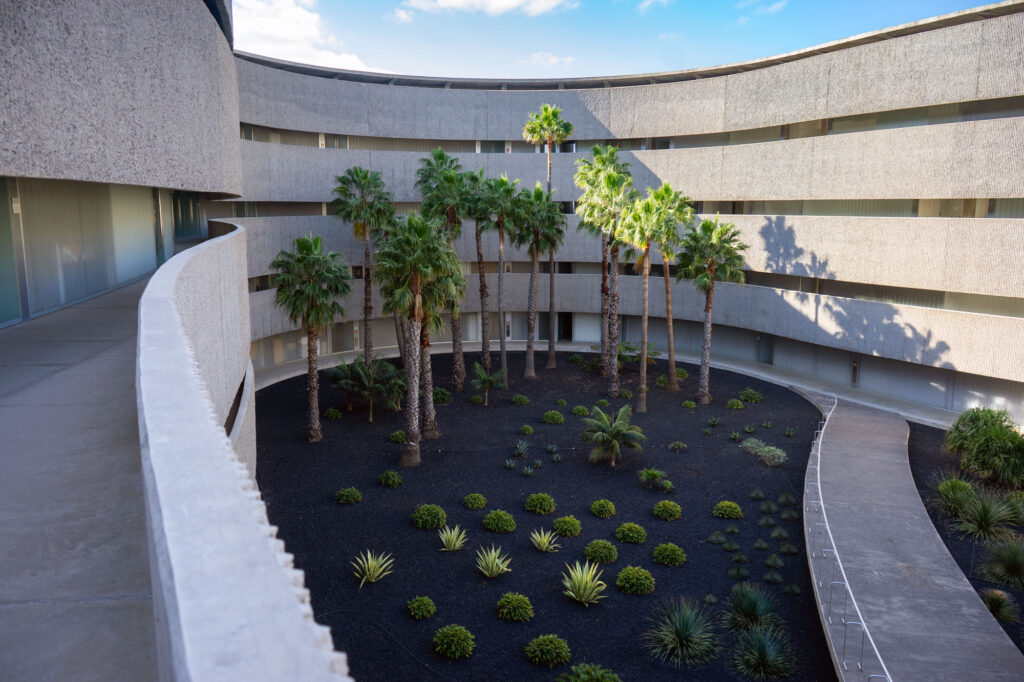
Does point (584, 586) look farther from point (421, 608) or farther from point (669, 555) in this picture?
point (421, 608)

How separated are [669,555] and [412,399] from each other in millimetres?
11003

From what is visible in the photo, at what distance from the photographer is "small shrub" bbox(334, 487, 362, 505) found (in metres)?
23.4

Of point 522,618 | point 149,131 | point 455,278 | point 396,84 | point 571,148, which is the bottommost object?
point 522,618

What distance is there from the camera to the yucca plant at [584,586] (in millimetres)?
17844

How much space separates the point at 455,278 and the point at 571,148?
23.0m

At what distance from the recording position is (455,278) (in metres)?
27.6

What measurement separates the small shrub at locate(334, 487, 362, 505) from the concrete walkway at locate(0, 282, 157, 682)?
13252mm

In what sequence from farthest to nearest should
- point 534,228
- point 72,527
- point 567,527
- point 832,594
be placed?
1. point 534,228
2. point 567,527
3. point 832,594
4. point 72,527

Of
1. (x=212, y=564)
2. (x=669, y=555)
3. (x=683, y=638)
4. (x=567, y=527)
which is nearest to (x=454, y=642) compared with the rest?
(x=683, y=638)

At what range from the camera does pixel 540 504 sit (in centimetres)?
2314

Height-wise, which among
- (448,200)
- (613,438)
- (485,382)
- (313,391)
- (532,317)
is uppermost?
(448,200)

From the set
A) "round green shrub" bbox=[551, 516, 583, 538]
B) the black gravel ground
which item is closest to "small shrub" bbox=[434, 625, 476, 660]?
the black gravel ground

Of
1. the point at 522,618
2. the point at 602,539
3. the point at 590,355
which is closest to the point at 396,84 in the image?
the point at 590,355

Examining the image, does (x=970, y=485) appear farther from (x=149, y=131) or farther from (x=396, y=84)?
(x=396, y=84)
